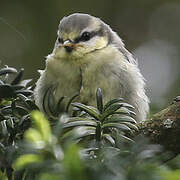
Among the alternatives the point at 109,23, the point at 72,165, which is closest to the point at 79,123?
the point at 72,165

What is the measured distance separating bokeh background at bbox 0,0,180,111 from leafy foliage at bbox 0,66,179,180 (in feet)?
8.29

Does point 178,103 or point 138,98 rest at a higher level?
point 178,103

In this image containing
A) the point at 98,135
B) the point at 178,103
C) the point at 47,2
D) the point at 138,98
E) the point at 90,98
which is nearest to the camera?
the point at 98,135

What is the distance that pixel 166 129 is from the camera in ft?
5.73

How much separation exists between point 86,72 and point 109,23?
186cm

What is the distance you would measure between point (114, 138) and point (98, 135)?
0.09 metres

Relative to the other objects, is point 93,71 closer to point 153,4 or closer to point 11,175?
point 11,175

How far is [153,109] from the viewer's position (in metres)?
2.92

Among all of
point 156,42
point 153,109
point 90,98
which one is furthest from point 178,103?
point 156,42

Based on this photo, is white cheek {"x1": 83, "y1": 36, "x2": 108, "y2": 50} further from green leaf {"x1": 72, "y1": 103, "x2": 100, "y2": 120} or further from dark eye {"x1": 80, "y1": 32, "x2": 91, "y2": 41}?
green leaf {"x1": 72, "y1": 103, "x2": 100, "y2": 120}

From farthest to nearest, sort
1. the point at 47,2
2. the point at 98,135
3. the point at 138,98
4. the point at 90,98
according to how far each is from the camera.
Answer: the point at 47,2 < the point at 138,98 < the point at 90,98 < the point at 98,135

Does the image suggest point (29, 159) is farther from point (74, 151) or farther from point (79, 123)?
point (79, 123)

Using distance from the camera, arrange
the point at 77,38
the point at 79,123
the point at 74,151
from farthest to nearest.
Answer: the point at 77,38 < the point at 79,123 < the point at 74,151

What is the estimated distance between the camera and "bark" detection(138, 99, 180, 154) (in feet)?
5.57
